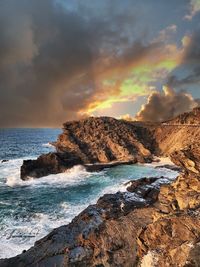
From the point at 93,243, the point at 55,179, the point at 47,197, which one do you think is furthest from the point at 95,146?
the point at 93,243

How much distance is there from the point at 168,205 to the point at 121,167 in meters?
45.2

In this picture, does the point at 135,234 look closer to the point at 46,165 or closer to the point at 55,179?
the point at 55,179

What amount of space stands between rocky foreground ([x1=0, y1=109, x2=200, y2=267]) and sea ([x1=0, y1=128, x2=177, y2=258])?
6951 mm

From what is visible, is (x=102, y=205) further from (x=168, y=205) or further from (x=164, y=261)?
(x=164, y=261)

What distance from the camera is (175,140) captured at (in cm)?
8500

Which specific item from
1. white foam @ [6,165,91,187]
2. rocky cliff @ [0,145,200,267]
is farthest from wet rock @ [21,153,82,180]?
rocky cliff @ [0,145,200,267]

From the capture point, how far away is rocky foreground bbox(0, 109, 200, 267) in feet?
52.5

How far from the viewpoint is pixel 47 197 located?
47.2 metres

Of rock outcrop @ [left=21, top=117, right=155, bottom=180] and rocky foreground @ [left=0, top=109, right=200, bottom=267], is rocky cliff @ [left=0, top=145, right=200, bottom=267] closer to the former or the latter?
rocky foreground @ [left=0, top=109, right=200, bottom=267]

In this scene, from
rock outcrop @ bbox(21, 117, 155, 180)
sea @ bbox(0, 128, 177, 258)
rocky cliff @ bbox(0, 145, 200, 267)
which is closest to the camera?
rocky cliff @ bbox(0, 145, 200, 267)

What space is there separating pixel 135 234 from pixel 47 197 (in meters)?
27.9

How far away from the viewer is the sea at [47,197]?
32.6 meters

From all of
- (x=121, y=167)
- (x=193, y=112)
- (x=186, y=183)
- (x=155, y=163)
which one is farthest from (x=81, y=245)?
(x=193, y=112)

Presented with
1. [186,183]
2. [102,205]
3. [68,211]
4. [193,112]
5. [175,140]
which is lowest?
[68,211]
